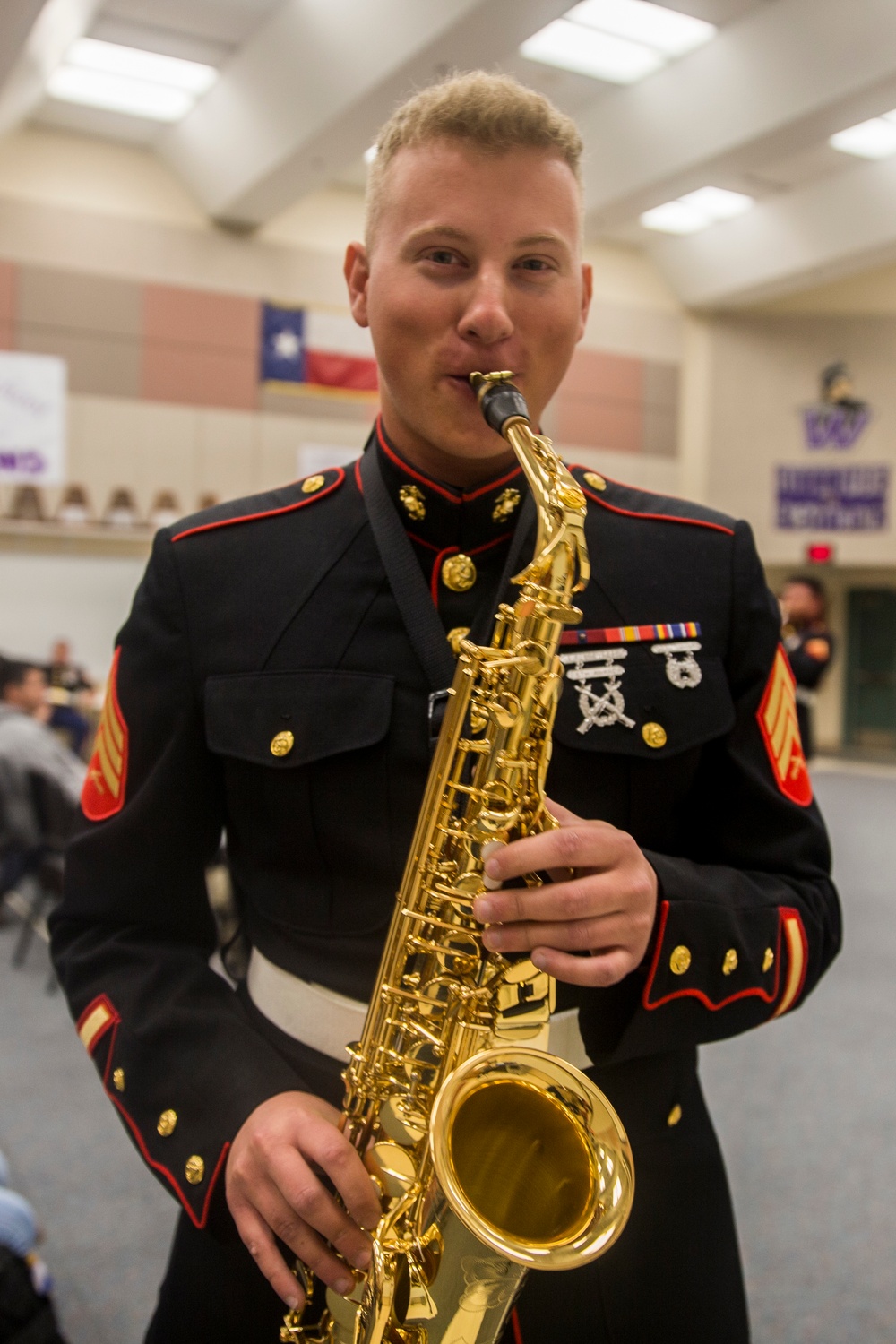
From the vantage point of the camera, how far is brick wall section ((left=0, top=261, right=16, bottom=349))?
8.50 m

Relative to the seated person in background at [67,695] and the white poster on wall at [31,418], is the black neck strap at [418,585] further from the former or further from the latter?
the white poster on wall at [31,418]

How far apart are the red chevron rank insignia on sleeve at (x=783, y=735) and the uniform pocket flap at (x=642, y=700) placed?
0.18 ft

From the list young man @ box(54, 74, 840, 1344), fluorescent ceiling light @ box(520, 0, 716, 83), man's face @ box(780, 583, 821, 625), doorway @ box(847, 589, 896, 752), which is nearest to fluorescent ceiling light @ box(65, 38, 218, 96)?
fluorescent ceiling light @ box(520, 0, 716, 83)

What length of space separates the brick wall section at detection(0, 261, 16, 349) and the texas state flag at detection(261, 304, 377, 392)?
2039mm

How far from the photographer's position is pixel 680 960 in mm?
994

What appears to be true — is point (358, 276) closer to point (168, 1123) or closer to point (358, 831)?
point (358, 831)

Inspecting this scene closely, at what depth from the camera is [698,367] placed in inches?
449

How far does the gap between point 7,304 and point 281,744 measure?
867 cm

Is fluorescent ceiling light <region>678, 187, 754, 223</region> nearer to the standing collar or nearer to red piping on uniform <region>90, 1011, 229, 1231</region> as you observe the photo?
the standing collar

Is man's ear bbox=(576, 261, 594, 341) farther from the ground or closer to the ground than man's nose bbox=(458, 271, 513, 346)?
farther from the ground

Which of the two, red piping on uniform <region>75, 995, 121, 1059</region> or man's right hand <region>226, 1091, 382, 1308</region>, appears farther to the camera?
red piping on uniform <region>75, 995, 121, 1059</region>

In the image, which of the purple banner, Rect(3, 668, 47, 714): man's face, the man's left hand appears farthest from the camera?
A: the purple banner

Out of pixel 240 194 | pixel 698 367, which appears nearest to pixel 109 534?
pixel 240 194

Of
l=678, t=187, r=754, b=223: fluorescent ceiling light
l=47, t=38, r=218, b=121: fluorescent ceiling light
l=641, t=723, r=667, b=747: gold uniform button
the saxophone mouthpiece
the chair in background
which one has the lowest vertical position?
the chair in background
